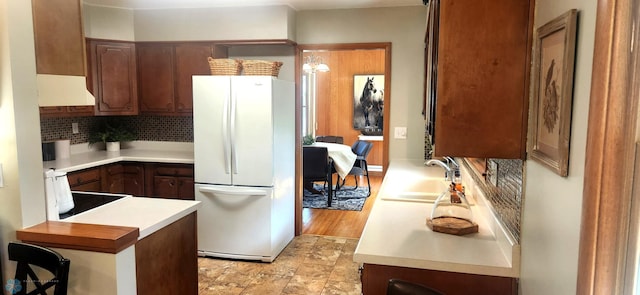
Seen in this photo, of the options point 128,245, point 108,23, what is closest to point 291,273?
point 128,245

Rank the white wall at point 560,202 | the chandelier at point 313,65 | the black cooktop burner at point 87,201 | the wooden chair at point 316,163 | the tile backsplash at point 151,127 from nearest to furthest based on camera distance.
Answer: the white wall at point 560,202 < the black cooktop burner at point 87,201 < the tile backsplash at point 151,127 < the wooden chair at point 316,163 < the chandelier at point 313,65

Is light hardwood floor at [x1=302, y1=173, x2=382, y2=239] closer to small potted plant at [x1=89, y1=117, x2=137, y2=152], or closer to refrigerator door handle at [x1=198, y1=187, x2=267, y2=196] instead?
refrigerator door handle at [x1=198, y1=187, x2=267, y2=196]

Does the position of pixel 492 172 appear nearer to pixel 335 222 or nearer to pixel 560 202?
pixel 560 202

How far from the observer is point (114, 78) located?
14.3ft

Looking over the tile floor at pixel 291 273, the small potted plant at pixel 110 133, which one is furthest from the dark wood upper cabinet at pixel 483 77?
the small potted plant at pixel 110 133

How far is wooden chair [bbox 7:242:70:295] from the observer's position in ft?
5.41

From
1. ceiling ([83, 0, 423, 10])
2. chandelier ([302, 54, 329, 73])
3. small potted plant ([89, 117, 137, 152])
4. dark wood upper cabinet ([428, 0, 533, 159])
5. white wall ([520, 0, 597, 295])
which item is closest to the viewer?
white wall ([520, 0, 597, 295])

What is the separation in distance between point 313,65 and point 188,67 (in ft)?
11.5

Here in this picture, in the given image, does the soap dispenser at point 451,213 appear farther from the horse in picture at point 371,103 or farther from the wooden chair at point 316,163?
the horse in picture at point 371,103

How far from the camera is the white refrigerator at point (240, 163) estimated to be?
3.63m

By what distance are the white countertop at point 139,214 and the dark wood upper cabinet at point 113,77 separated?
2.16m

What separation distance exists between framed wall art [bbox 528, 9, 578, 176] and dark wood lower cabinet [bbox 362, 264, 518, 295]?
555mm

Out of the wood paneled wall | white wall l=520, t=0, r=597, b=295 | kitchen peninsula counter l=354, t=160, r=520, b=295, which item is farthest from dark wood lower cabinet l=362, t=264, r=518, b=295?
the wood paneled wall

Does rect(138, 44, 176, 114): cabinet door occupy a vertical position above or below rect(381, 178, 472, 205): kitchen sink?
above
